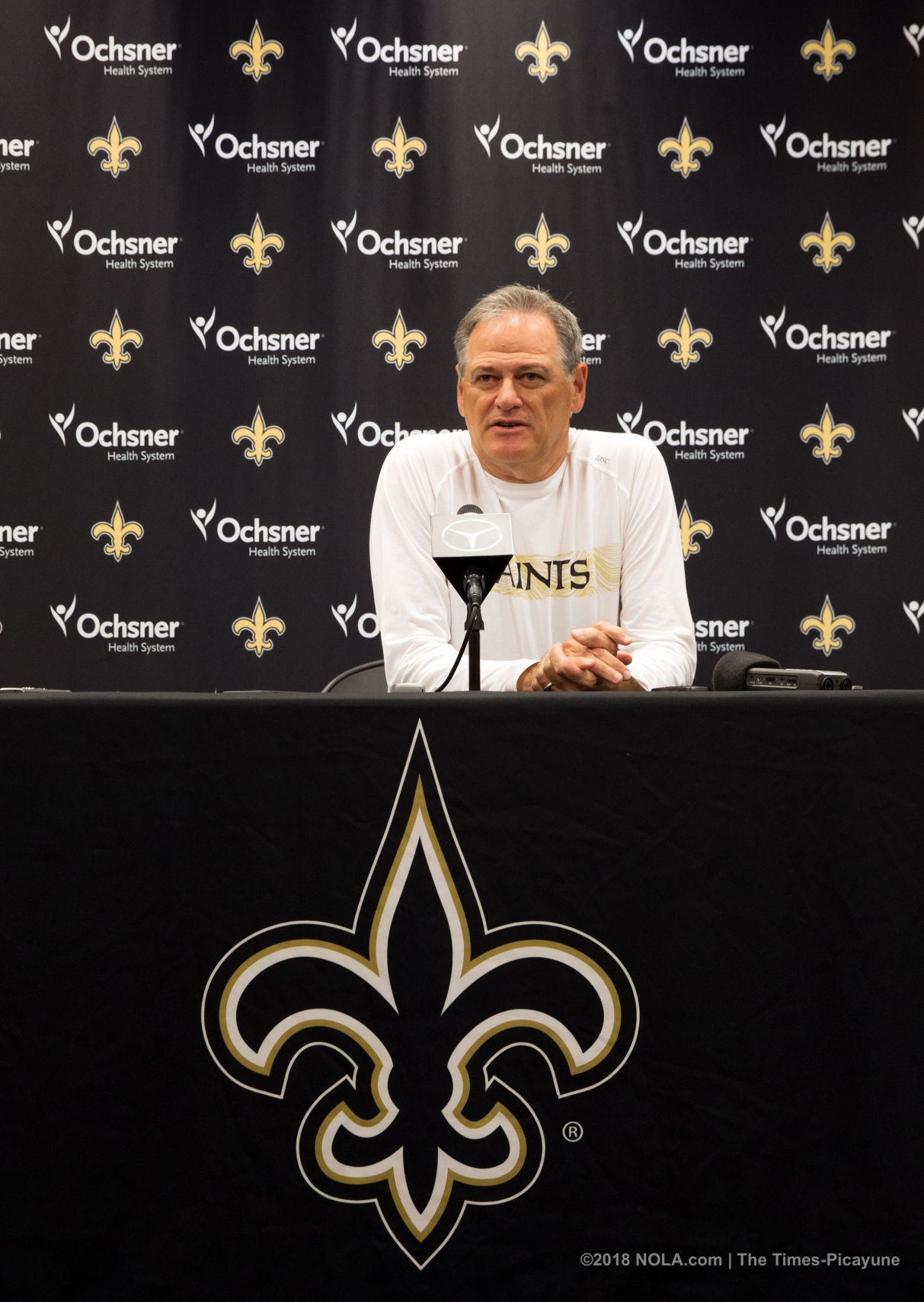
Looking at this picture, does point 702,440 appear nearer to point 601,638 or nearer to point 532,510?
point 532,510

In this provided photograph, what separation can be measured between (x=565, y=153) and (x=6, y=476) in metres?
2.11

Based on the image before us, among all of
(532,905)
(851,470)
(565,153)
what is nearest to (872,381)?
(851,470)

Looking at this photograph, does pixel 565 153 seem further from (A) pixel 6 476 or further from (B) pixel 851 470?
(A) pixel 6 476

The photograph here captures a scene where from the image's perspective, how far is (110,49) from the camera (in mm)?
3301

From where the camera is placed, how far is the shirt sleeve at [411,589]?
70.6 inches

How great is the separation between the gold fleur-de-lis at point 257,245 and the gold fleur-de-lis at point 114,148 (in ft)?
1.44

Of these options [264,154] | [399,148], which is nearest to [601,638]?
[399,148]

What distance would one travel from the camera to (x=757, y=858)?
0.99 metres

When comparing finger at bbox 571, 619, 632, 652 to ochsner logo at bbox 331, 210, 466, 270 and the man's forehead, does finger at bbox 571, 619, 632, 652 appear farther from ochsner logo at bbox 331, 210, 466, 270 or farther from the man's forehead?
ochsner logo at bbox 331, 210, 466, 270

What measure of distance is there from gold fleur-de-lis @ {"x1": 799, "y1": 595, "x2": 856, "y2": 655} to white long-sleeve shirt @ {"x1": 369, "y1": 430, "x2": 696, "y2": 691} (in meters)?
1.36

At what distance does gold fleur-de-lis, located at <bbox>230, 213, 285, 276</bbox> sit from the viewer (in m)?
3.30

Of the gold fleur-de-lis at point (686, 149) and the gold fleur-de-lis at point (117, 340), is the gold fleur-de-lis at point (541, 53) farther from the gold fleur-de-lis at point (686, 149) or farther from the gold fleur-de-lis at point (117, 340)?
the gold fleur-de-lis at point (117, 340)

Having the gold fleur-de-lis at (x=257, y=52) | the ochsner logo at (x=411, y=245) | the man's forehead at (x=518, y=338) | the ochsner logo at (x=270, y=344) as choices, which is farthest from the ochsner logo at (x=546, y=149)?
the man's forehead at (x=518, y=338)

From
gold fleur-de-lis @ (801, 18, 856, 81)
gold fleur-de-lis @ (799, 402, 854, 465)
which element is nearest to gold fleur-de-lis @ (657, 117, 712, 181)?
gold fleur-de-lis @ (801, 18, 856, 81)
